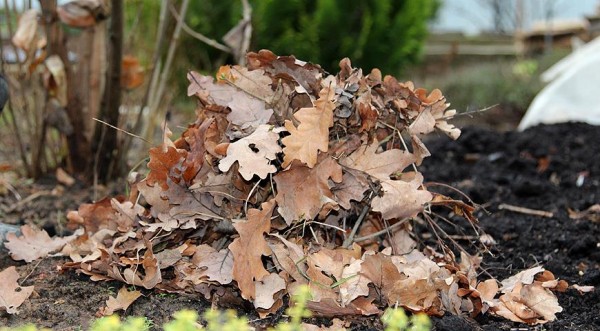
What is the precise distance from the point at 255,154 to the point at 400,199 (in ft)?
1.33

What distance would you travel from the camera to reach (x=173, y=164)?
2148mm

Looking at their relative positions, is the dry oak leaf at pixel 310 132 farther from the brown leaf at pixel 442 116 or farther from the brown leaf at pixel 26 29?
the brown leaf at pixel 26 29

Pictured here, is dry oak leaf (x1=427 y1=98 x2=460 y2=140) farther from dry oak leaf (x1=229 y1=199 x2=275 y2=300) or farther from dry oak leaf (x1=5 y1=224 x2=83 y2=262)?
dry oak leaf (x1=5 y1=224 x2=83 y2=262)

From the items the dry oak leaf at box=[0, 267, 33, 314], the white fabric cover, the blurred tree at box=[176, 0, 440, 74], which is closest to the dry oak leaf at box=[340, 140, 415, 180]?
the dry oak leaf at box=[0, 267, 33, 314]

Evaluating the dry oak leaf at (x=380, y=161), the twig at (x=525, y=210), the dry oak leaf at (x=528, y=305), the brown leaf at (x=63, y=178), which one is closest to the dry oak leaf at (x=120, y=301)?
the dry oak leaf at (x=380, y=161)

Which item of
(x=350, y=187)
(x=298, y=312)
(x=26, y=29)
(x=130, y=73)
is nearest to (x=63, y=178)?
(x=130, y=73)

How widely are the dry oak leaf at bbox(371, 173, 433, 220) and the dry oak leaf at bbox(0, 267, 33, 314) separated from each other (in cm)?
94

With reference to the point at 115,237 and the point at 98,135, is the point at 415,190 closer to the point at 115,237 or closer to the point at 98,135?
the point at 115,237

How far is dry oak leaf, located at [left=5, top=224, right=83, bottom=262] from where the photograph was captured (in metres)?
2.30

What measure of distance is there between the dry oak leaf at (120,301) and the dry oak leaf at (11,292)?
0.74 feet

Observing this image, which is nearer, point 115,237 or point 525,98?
point 115,237

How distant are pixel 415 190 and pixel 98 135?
190 cm

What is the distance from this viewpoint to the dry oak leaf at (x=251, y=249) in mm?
1901

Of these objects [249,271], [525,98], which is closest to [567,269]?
[249,271]
